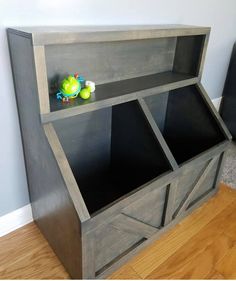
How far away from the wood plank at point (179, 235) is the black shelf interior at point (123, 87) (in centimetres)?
69

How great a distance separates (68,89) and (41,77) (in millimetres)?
149

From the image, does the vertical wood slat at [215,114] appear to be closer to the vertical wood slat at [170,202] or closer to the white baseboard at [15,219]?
the vertical wood slat at [170,202]

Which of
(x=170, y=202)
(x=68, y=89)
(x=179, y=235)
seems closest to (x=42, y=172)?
(x=68, y=89)

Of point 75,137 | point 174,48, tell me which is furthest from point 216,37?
point 75,137

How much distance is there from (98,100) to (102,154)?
0.47m

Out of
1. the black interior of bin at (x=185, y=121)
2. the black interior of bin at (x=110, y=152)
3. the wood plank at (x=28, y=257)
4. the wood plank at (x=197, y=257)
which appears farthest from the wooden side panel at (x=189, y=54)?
the wood plank at (x=28, y=257)

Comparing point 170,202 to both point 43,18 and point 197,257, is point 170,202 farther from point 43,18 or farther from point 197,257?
point 43,18

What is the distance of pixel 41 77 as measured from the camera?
0.80 m

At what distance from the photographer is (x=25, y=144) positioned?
1080mm

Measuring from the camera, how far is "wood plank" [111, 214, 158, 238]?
3.13 feet

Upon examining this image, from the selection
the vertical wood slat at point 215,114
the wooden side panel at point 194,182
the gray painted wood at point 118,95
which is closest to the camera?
the gray painted wood at point 118,95

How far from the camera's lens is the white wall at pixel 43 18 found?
0.92m

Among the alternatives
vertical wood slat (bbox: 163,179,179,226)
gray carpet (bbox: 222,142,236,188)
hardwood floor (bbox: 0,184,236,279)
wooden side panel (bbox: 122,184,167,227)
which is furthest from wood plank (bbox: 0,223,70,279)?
gray carpet (bbox: 222,142,236,188)

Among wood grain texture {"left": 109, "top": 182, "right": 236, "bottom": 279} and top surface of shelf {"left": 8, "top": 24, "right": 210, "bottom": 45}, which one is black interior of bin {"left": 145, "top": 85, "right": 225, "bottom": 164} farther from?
top surface of shelf {"left": 8, "top": 24, "right": 210, "bottom": 45}
